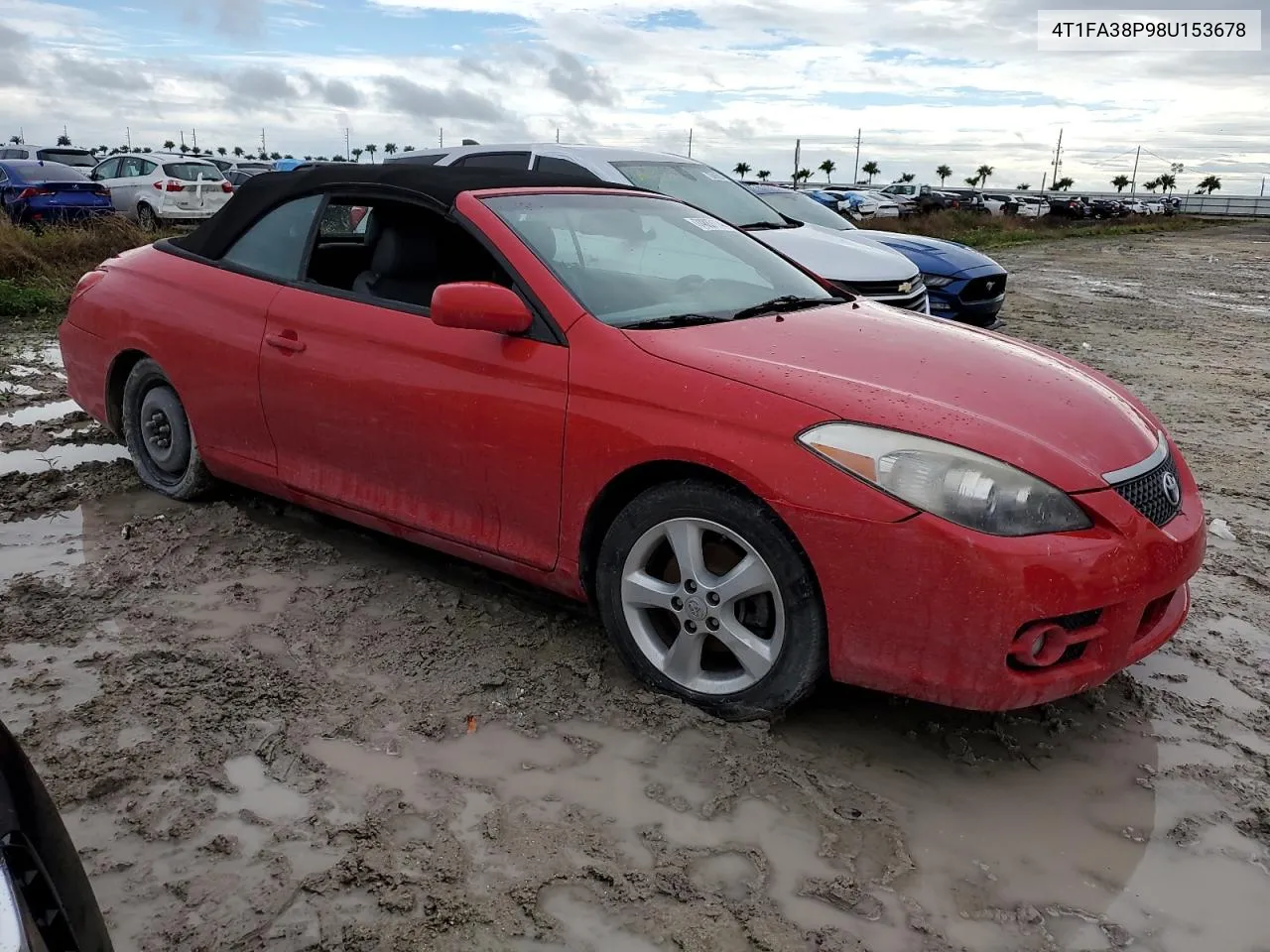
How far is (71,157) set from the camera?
920 inches

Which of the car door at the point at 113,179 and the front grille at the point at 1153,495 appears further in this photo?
the car door at the point at 113,179

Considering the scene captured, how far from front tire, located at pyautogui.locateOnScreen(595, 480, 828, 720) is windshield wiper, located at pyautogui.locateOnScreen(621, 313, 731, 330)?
1.83 ft

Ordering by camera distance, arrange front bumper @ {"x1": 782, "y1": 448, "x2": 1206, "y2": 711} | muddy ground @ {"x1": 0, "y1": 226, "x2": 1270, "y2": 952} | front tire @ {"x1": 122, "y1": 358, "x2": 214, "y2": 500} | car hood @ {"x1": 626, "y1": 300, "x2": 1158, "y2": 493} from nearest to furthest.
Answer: muddy ground @ {"x1": 0, "y1": 226, "x2": 1270, "y2": 952}, front bumper @ {"x1": 782, "y1": 448, "x2": 1206, "y2": 711}, car hood @ {"x1": 626, "y1": 300, "x2": 1158, "y2": 493}, front tire @ {"x1": 122, "y1": 358, "x2": 214, "y2": 500}

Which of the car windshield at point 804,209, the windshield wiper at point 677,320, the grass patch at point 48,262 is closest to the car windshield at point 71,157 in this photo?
the grass patch at point 48,262

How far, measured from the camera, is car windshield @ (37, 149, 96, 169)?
23266 millimetres

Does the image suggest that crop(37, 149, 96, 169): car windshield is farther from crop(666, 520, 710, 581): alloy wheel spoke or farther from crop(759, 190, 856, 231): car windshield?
crop(666, 520, 710, 581): alloy wheel spoke

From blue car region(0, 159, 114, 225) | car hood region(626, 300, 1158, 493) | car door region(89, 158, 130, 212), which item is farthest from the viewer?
car door region(89, 158, 130, 212)

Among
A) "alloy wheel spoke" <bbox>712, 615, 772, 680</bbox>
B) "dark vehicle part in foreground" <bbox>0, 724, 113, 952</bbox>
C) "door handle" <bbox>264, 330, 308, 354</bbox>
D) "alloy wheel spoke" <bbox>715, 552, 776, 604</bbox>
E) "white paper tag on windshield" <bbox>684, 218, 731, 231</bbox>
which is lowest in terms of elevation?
"alloy wheel spoke" <bbox>712, 615, 772, 680</bbox>

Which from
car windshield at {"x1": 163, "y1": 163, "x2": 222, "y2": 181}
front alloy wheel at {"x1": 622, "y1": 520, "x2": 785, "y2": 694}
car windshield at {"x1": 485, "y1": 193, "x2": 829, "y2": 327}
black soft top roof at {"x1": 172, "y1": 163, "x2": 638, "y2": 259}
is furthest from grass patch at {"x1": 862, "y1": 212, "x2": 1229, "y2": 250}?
front alloy wheel at {"x1": 622, "y1": 520, "x2": 785, "y2": 694}

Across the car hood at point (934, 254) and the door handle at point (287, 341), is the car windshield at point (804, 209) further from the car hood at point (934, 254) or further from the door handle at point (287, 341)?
the door handle at point (287, 341)

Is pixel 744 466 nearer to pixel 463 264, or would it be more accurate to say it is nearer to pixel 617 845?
Result: pixel 617 845

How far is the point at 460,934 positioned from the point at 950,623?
53.0 inches

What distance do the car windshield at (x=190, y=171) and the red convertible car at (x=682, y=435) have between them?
16597mm

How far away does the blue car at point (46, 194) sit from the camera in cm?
1644
